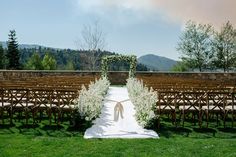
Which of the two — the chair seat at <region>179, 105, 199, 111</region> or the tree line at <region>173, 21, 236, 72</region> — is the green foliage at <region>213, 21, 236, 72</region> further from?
the chair seat at <region>179, 105, 199, 111</region>

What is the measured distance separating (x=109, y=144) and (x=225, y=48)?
163 ft

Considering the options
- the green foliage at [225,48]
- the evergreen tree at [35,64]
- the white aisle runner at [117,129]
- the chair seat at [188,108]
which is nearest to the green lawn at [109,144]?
the white aisle runner at [117,129]

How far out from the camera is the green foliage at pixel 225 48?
55.3m

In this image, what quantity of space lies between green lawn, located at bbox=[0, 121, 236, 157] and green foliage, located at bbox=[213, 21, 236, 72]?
1807 inches

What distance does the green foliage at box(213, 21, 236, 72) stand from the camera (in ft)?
182

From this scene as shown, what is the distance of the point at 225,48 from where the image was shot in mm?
56031

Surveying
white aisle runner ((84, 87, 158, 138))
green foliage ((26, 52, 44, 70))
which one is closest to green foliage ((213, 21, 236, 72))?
green foliage ((26, 52, 44, 70))

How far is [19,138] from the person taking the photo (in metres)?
9.77

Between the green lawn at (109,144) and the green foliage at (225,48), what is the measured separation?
4589 cm

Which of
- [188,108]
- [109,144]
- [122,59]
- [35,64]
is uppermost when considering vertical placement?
[122,59]

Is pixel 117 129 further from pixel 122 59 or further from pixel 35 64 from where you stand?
pixel 35 64

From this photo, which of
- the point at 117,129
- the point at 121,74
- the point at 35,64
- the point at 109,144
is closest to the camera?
the point at 109,144

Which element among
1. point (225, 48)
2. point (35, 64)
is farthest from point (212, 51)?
point (35, 64)

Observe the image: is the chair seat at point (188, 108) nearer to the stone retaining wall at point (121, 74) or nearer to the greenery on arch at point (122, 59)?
the greenery on arch at point (122, 59)
